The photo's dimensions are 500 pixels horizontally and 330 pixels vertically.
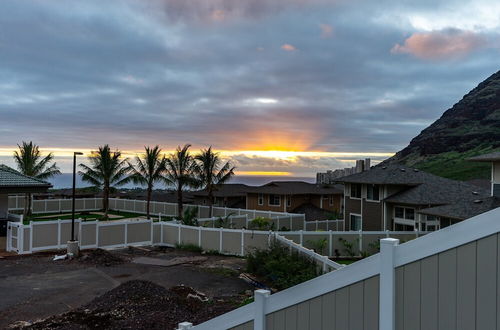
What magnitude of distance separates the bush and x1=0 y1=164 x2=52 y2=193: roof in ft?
48.0

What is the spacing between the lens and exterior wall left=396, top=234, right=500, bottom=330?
380cm

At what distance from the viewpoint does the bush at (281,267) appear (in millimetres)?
16000

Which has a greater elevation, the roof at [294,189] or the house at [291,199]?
the roof at [294,189]

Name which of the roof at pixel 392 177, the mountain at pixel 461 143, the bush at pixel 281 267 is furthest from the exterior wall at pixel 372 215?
the mountain at pixel 461 143

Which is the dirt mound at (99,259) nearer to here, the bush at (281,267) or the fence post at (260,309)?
the bush at (281,267)

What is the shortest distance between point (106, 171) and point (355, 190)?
23745 millimetres

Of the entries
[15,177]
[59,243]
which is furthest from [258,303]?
[15,177]

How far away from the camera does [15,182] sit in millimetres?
24125

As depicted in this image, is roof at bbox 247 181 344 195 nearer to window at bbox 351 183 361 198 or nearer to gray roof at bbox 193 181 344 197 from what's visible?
gray roof at bbox 193 181 344 197

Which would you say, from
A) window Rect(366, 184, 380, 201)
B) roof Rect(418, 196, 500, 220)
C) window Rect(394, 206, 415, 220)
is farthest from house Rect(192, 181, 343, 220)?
roof Rect(418, 196, 500, 220)

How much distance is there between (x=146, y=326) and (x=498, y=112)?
18987cm

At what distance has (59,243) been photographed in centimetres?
2361

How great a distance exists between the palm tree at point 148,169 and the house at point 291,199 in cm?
729

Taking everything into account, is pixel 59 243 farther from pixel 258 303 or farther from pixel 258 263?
pixel 258 303
